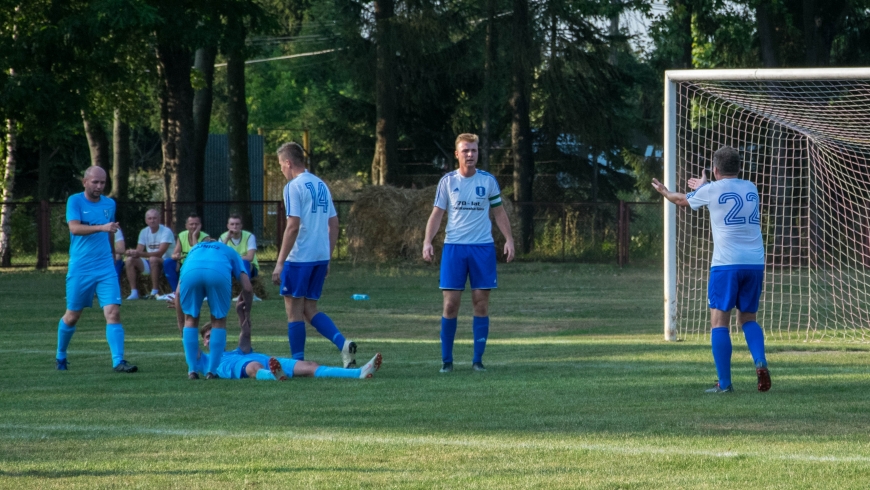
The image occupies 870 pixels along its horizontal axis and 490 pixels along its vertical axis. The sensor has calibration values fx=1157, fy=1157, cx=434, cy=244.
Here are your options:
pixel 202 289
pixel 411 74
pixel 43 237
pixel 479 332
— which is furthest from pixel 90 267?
pixel 411 74

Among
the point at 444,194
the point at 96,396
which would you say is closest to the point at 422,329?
the point at 444,194

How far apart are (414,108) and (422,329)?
2564 cm

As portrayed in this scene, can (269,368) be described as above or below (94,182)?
below

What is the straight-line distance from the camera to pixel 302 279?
9836 millimetres

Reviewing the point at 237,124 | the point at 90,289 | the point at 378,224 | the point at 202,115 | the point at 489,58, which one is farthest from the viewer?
the point at 489,58

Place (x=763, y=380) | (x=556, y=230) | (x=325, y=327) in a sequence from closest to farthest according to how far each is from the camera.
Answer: (x=763, y=380) → (x=325, y=327) → (x=556, y=230)

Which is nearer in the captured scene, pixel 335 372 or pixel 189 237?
→ pixel 335 372

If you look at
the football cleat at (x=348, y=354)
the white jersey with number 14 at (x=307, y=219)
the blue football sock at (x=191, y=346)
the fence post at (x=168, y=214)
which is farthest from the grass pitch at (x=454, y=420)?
the fence post at (x=168, y=214)

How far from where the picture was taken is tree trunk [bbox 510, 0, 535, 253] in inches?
1296

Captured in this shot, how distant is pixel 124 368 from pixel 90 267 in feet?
3.31

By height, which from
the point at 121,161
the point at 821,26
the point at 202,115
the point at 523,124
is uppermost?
the point at 821,26

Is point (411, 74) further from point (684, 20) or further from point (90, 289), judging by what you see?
point (90, 289)

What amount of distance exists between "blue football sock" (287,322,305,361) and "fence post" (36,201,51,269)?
21487 mm

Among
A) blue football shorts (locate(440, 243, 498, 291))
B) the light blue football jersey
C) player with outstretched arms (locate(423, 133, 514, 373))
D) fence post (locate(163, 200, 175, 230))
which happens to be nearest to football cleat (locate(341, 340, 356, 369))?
player with outstretched arms (locate(423, 133, 514, 373))
